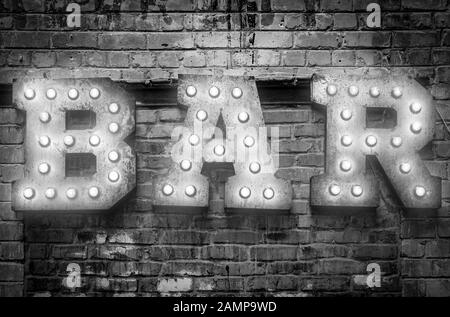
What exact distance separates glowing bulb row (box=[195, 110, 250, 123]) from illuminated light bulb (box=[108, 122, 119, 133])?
17.6 inches

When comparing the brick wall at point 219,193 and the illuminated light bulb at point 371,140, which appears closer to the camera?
the illuminated light bulb at point 371,140

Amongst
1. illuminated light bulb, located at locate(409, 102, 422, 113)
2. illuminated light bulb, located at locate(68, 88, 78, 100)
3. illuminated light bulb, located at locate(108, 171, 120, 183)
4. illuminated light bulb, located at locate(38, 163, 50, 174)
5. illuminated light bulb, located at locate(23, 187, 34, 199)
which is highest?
illuminated light bulb, located at locate(68, 88, 78, 100)

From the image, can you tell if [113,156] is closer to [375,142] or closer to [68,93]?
[68,93]

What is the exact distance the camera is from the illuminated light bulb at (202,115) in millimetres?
2119

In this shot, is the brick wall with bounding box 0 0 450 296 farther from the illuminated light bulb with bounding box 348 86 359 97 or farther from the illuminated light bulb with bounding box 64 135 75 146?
the illuminated light bulb with bounding box 64 135 75 146

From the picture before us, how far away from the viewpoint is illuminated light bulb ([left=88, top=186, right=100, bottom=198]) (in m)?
2.11

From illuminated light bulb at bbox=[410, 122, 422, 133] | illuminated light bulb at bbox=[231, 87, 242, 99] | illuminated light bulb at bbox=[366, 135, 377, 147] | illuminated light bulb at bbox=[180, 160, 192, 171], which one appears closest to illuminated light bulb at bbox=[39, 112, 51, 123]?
illuminated light bulb at bbox=[180, 160, 192, 171]

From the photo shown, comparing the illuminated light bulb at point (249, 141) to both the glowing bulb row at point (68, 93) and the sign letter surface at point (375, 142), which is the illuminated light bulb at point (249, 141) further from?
the glowing bulb row at point (68, 93)

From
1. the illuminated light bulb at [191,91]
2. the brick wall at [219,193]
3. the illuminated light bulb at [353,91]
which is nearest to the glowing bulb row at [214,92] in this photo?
the illuminated light bulb at [191,91]

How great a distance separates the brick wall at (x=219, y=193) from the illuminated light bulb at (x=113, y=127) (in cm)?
14

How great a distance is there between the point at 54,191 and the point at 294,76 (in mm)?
1489

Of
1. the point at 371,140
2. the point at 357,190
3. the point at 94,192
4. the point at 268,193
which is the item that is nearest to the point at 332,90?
the point at 371,140

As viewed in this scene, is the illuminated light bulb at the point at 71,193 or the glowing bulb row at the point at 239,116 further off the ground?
the glowing bulb row at the point at 239,116

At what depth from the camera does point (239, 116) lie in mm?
2117
